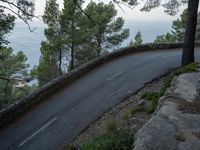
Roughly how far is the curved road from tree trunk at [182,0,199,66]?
1442 mm

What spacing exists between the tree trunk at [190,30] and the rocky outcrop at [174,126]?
7.93m

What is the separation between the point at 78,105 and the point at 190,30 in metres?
6.64

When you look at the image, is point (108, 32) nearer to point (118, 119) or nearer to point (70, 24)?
point (70, 24)

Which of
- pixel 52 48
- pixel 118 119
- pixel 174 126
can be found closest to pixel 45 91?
pixel 118 119

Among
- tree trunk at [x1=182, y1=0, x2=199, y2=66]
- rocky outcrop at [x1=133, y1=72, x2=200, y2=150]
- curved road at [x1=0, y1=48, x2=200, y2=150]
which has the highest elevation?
tree trunk at [x1=182, y1=0, x2=199, y2=66]

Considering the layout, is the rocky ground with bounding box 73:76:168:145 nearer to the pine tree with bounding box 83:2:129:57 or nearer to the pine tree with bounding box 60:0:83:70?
the pine tree with bounding box 60:0:83:70

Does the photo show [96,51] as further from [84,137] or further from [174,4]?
[84,137]

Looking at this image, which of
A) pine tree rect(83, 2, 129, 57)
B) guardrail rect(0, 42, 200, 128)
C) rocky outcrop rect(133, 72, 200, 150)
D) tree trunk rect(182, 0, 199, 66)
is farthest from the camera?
pine tree rect(83, 2, 129, 57)

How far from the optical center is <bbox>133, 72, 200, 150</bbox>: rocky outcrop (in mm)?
5395

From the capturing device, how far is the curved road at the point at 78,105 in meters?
10.9

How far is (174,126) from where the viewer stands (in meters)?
6.02

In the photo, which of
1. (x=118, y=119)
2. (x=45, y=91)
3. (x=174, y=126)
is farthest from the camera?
(x=45, y=91)

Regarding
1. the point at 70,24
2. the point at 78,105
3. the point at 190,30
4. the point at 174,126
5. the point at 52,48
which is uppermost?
the point at 70,24

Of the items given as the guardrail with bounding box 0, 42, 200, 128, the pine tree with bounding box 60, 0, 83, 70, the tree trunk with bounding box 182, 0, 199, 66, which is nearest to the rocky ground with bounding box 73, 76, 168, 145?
the tree trunk with bounding box 182, 0, 199, 66
